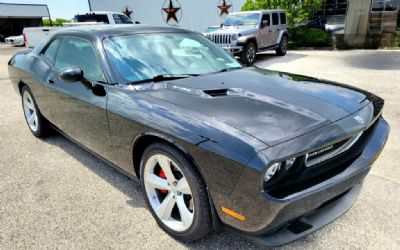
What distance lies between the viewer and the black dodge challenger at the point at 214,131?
1.94m

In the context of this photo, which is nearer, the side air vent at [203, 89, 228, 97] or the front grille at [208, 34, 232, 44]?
the side air vent at [203, 89, 228, 97]

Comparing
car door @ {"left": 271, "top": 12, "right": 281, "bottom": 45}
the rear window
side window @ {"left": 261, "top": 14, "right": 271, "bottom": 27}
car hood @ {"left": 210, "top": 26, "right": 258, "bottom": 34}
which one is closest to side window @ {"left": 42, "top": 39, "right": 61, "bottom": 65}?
car hood @ {"left": 210, "top": 26, "right": 258, "bottom": 34}

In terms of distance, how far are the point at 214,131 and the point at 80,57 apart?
6.70 ft

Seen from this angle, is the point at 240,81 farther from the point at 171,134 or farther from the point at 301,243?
the point at 301,243

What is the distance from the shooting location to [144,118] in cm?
247

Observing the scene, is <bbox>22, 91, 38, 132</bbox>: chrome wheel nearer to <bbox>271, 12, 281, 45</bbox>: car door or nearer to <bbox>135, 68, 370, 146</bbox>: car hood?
<bbox>135, 68, 370, 146</bbox>: car hood

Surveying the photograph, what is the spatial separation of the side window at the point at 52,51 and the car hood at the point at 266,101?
1.81 m

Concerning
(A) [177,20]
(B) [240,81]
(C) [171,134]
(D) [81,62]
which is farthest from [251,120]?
(A) [177,20]

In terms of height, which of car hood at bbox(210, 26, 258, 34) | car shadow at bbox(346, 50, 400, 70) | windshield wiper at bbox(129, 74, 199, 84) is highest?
windshield wiper at bbox(129, 74, 199, 84)

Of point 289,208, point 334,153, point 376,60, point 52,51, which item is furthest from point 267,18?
point 289,208

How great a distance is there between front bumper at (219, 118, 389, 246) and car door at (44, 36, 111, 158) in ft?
4.81

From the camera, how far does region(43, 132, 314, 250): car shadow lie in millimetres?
2426

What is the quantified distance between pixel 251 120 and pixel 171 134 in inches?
20.6

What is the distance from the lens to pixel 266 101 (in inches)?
96.8
